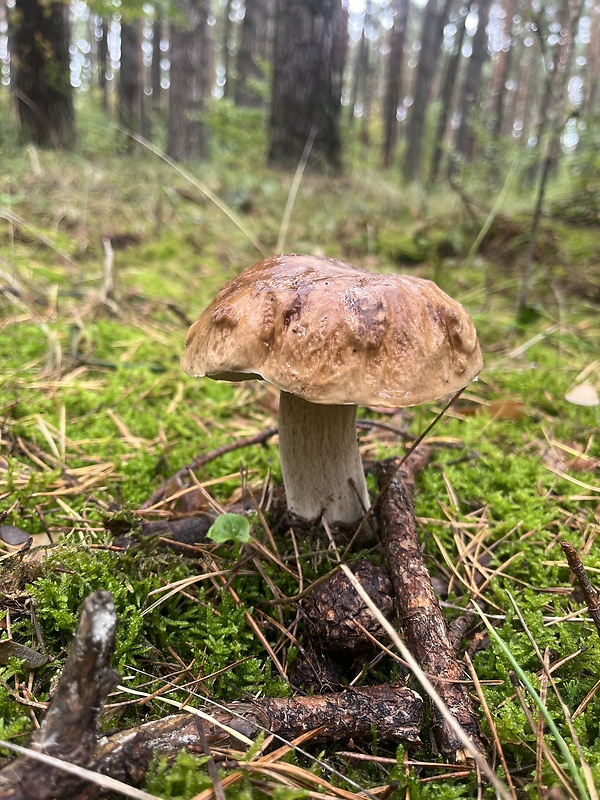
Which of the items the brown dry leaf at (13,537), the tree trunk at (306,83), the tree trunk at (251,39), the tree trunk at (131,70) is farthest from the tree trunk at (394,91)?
the brown dry leaf at (13,537)

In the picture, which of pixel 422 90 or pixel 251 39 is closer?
pixel 422 90

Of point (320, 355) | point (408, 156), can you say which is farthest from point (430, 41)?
point (320, 355)

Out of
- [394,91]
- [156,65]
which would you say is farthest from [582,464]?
[156,65]

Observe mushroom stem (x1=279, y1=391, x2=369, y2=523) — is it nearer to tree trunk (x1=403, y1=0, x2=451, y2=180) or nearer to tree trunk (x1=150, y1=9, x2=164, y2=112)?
tree trunk (x1=403, y1=0, x2=451, y2=180)

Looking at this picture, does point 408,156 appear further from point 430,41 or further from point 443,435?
point 443,435

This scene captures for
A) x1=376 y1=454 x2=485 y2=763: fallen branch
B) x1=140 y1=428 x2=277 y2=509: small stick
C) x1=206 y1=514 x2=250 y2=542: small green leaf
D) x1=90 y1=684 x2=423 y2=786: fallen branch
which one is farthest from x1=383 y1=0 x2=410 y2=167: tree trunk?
x1=90 y1=684 x2=423 y2=786: fallen branch

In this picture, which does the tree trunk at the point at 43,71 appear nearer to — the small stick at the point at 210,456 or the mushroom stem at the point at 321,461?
the small stick at the point at 210,456

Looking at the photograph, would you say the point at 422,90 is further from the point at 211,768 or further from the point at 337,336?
the point at 211,768
